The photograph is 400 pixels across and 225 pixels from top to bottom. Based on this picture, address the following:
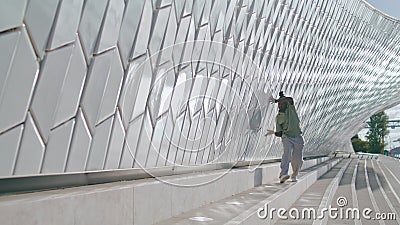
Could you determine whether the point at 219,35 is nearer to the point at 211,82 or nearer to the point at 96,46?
the point at 211,82

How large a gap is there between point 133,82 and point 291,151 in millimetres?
4944

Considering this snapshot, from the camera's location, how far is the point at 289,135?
8.76 meters

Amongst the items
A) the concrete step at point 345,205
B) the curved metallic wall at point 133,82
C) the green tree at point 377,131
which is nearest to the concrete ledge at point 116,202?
the curved metallic wall at point 133,82

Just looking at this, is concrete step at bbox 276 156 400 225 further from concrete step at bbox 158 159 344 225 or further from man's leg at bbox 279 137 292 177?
man's leg at bbox 279 137 292 177

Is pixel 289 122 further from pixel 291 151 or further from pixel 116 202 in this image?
pixel 116 202

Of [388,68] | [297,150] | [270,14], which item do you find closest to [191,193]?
[297,150]

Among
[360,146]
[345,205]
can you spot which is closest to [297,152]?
[345,205]

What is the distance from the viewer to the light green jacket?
875 cm

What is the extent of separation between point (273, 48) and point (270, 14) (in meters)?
1.19

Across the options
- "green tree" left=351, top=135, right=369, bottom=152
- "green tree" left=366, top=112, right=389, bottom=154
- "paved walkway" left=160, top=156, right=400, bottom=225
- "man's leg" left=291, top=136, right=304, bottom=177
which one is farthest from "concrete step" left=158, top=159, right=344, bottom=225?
"green tree" left=366, top=112, right=389, bottom=154

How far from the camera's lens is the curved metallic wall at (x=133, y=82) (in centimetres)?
343

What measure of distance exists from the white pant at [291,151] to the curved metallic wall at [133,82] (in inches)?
39.4

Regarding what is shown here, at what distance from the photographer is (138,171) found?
206 inches

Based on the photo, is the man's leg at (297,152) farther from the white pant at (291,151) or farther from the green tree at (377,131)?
the green tree at (377,131)
